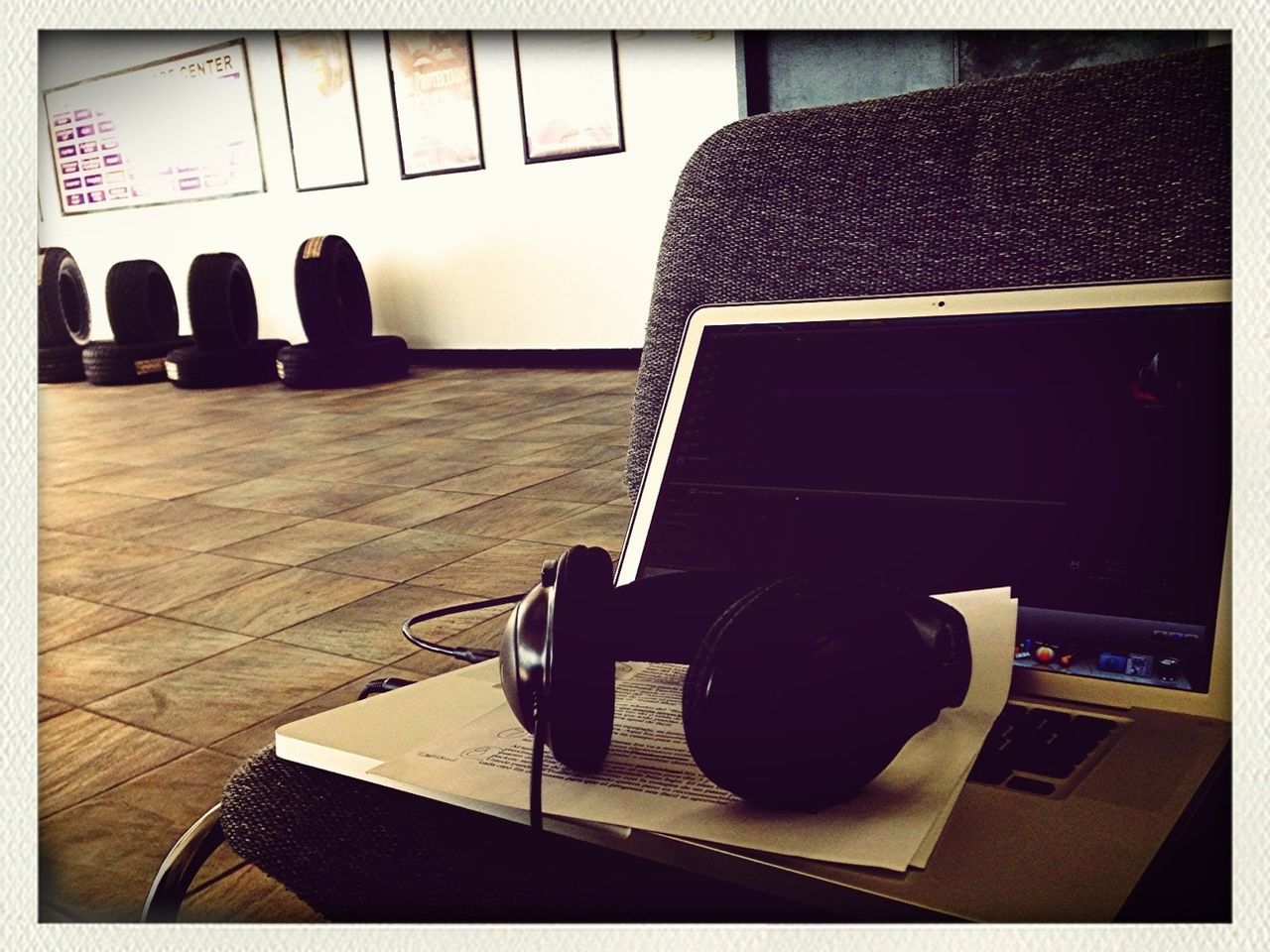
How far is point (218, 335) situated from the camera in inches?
203

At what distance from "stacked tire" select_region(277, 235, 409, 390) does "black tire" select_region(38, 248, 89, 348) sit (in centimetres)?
145

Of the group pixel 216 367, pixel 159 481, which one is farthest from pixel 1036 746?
pixel 216 367

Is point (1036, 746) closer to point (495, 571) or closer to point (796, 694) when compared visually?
point (796, 694)

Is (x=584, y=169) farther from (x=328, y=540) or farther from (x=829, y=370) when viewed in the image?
(x=829, y=370)

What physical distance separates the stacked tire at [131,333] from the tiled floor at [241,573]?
1750 millimetres

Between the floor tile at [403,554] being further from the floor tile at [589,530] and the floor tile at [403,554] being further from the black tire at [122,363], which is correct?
the black tire at [122,363]

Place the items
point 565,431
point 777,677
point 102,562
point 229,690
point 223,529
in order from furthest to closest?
point 565,431, point 223,529, point 102,562, point 229,690, point 777,677

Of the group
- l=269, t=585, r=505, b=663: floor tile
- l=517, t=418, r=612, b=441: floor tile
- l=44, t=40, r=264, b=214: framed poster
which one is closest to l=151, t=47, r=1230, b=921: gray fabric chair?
l=44, t=40, r=264, b=214: framed poster

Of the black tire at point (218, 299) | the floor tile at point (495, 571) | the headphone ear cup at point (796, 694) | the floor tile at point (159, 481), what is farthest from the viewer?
the black tire at point (218, 299)

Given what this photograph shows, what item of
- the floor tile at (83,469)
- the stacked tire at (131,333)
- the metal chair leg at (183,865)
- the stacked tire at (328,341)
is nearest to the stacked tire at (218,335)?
the stacked tire at (328,341)

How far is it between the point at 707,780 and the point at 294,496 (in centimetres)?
244

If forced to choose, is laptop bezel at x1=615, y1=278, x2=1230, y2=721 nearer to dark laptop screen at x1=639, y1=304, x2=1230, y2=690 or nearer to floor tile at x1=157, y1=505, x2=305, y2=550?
dark laptop screen at x1=639, y1=304, x2=1230, y2=690

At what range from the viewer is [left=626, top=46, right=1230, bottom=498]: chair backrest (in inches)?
21.6

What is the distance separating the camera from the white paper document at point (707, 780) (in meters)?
0.32
